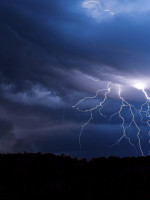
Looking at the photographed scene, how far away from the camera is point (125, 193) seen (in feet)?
30.7

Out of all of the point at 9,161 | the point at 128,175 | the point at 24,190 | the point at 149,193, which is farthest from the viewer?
the point at 9,161

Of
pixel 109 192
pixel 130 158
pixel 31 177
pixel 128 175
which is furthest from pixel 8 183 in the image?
pixel 130 158

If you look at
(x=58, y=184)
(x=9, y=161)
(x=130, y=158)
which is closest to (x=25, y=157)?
(x=9, y=161)

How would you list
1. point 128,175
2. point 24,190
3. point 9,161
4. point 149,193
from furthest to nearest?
point 9,161 < point 128,175 < point 24,190 < point 149,193

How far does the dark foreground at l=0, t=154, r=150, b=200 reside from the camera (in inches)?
370

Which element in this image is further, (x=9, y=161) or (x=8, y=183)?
(x=9, y=161)

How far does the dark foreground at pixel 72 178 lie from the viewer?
370 inches

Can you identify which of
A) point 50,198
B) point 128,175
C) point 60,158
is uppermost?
point 60,158

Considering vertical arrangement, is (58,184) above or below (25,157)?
below

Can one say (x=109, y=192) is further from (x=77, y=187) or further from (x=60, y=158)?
(x=60, y=158)

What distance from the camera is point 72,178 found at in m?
10.6

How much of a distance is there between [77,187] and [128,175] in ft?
6.59

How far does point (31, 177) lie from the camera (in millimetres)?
10977

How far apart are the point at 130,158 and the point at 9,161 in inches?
216
